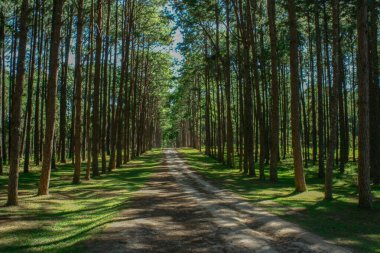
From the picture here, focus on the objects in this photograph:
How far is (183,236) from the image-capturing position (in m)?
9.05

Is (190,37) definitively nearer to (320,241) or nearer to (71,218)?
(71,218)

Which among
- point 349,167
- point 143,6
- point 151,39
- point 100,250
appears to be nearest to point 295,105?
point 100,250

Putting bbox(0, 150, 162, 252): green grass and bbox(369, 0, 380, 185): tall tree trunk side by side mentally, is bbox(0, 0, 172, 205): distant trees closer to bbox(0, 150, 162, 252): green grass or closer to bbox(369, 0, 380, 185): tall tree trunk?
bbox(0, 150, 162, 252): green grass

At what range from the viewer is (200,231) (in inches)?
374

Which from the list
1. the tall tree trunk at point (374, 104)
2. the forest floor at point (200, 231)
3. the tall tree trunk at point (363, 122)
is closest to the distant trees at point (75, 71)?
the forest floor at point (200, 231)

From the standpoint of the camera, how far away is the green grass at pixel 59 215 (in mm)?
8539

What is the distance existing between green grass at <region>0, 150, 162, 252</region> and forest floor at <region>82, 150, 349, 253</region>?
59cm

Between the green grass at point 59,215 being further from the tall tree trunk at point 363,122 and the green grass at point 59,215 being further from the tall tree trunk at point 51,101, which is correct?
the tall tree trunk at point 363,122

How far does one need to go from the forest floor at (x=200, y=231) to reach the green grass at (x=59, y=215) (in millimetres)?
589

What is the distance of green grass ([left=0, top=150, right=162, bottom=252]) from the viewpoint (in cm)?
854

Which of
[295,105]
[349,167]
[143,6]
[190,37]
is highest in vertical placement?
[143,6]

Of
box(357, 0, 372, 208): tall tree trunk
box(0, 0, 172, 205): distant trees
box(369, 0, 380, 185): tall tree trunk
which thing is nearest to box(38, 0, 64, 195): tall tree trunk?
box(0, 0, 172, 205): distant trees

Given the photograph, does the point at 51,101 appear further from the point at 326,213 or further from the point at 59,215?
the point at 326,213

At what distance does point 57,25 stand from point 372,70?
58.2ft
